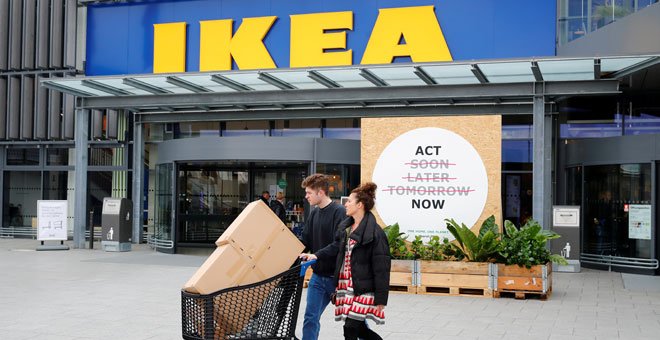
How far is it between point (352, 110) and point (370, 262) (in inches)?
586

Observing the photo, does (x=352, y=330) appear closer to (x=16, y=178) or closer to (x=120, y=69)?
(x=120, y=69)

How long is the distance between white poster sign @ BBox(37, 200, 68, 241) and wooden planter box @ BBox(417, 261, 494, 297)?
1225cm

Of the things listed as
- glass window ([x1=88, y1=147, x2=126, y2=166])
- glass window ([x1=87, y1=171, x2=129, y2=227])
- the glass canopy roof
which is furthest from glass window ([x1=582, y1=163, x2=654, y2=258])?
glass window ([x1=88, y1=147, x2=126, y2=166])

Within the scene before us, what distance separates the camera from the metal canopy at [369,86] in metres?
16.1

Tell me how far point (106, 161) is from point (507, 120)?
12.8m

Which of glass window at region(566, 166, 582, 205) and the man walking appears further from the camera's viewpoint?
glass window at region(566, 166, 582, 205)

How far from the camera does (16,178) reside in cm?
2650

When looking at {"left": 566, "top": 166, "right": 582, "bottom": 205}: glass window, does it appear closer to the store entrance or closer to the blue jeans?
the store entrance

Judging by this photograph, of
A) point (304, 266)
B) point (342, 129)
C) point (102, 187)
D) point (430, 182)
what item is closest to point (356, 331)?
point (304, 266)

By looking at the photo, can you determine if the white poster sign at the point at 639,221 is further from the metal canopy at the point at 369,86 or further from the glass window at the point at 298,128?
the glass window at the point at 298,128

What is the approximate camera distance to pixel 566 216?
17.1m

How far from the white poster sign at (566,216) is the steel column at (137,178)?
491 inches

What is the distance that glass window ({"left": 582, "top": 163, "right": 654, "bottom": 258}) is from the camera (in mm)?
16859

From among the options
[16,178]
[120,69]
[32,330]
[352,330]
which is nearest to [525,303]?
[352,330]
